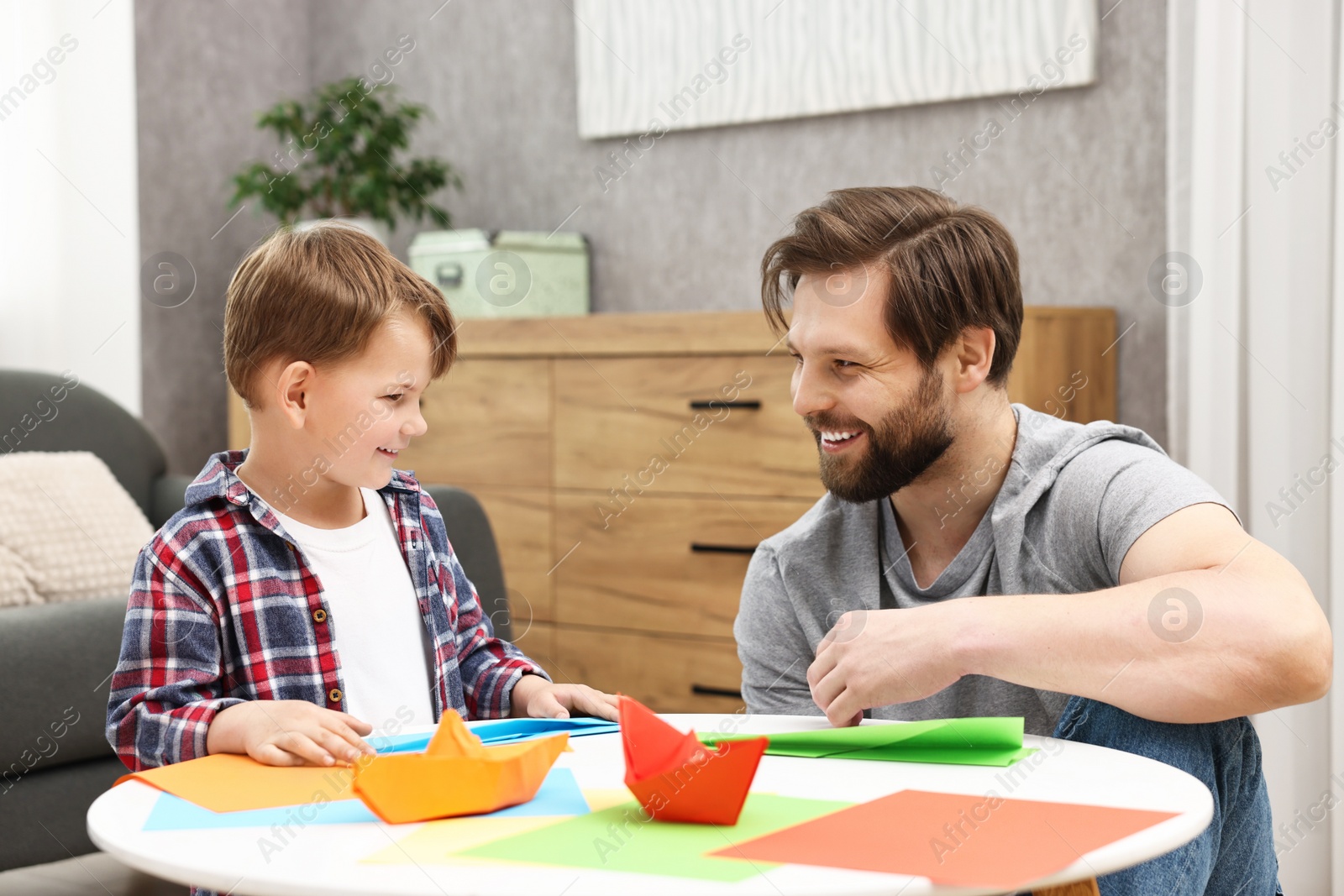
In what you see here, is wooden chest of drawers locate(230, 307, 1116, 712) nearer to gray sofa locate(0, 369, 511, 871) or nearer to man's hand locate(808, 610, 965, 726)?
gray sofa locate(0, 369, 511, 871)

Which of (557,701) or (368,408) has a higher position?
(368,408)

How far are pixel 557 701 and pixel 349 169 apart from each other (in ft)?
7.95

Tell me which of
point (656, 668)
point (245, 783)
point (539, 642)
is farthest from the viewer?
point (539, 642)

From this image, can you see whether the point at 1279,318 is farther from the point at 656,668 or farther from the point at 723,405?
the point at 656,668

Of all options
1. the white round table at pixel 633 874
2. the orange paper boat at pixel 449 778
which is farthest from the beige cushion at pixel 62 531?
the orange paper boat at pixel 449 778

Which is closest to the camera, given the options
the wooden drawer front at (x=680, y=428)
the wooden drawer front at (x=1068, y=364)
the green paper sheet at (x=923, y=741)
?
the green paper sheet at (x=923, y=741)

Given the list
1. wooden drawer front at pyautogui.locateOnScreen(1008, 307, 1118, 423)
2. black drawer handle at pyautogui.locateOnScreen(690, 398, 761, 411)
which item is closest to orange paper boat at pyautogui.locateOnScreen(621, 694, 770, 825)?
wooden drawer front at pyautogui.locateOnScreen(1008, 307, 1118, 423)

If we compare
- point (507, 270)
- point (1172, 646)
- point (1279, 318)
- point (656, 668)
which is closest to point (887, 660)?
point (1172, 646)

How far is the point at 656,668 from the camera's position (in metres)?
2.58

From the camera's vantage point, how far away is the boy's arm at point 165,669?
1.00 meters

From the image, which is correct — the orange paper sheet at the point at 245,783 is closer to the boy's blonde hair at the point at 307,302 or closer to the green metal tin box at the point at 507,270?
the boy's blonde hair at the point at 307,302

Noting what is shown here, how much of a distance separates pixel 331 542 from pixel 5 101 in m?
2.61

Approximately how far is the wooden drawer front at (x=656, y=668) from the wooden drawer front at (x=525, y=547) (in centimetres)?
8

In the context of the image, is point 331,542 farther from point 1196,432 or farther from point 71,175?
point 71,175
